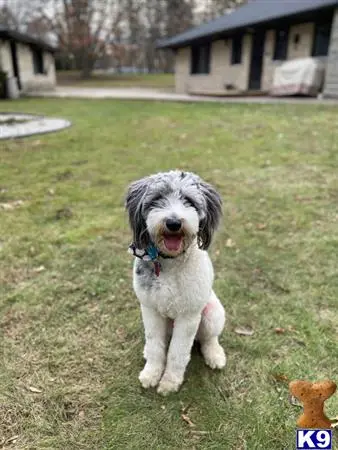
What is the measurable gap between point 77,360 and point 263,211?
9.77 ft

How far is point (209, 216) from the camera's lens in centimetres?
199

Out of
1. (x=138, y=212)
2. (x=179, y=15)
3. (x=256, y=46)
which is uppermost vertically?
(x=179, y=15)

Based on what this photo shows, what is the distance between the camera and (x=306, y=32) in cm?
1650

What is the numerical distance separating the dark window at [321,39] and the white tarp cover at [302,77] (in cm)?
87

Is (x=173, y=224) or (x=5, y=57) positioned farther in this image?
(x=5, y=57)

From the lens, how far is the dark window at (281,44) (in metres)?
17.7

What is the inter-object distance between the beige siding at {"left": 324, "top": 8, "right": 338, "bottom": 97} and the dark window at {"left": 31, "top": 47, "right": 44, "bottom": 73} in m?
17.9

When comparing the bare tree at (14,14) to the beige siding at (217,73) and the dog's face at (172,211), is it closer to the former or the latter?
the beige siding at (217,73)

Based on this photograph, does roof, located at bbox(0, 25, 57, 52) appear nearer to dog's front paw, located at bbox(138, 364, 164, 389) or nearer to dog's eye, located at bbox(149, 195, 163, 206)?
dog's eye, located at bbox(149, 195, 163, 206)

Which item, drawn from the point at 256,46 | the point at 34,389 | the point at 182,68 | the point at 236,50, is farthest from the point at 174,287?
the point at 182,68

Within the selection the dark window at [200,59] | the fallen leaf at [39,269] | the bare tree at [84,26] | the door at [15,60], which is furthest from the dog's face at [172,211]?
the bare tree at [84,26]

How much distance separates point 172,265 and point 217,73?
21.5 meters

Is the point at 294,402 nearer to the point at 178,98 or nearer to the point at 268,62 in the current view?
the point at 178,98

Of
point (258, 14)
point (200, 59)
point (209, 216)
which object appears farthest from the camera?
point (200, 59)
